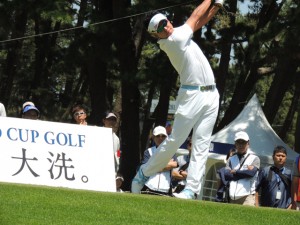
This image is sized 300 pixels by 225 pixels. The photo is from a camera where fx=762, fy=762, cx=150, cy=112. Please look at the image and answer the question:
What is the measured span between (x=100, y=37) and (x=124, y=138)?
3237 mm

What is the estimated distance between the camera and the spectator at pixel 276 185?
10.1 metres

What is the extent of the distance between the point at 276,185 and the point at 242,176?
0.55m

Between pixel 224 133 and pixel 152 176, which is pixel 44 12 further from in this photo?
pixel 152 176

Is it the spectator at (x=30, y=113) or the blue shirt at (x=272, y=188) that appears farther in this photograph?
the spectator at (x=30, y=113)

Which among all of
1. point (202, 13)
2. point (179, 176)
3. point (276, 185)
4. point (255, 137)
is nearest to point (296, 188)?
point (276, 185)

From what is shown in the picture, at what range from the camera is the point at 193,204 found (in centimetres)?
766

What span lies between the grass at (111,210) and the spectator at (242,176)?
6.72 ft

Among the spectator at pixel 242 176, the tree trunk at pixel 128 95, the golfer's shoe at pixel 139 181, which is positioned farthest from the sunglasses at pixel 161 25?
the tree trunk at pixel 128 95

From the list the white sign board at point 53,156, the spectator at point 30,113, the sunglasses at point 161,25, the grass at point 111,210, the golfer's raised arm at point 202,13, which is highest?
the golfer's raised arm at point 202,13

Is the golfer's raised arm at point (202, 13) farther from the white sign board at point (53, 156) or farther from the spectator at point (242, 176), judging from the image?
the spectator at point (242, 176)

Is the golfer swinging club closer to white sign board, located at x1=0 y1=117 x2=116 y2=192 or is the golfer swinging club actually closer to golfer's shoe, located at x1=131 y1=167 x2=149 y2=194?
golfer's shoe, located at x1=131 y1=167 x2=149 y2=194

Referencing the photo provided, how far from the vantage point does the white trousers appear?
8.35 metres

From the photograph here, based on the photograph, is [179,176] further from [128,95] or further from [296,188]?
[128,95]

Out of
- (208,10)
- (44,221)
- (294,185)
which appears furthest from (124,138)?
(44,221)
